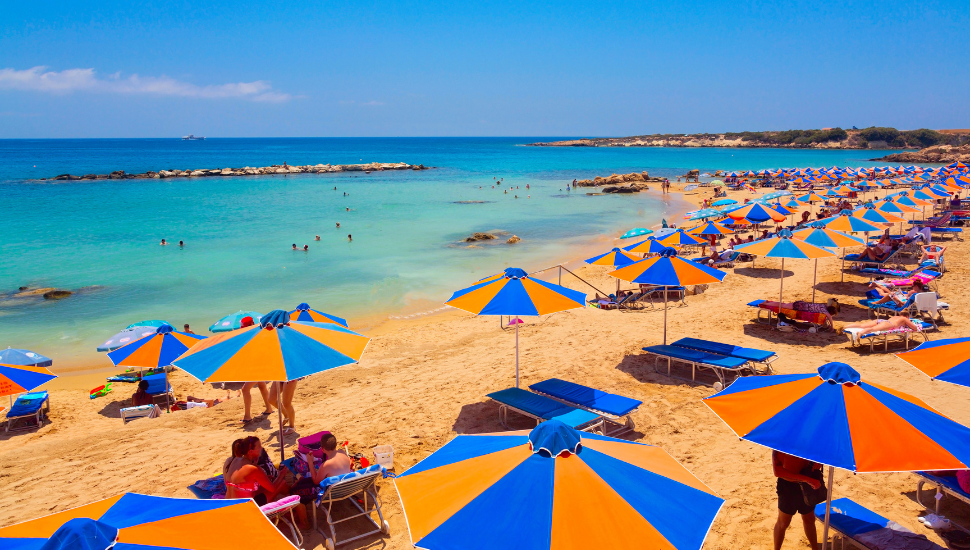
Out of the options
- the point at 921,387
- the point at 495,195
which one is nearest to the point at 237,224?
the point at 495,195

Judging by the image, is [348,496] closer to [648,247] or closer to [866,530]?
[866,530]

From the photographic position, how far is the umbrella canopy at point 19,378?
846cm

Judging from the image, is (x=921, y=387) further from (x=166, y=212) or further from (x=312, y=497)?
(x=166, y=212)

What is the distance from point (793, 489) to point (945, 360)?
1992 mm

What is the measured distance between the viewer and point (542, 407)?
7.15 metres

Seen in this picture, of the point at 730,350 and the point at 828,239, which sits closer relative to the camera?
the point at 730,350

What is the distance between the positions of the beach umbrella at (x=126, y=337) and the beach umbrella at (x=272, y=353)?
6.23 metres

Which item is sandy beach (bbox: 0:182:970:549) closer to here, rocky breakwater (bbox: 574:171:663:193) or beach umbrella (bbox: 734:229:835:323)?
beach umbrella (bbox: 734:229:835:323)

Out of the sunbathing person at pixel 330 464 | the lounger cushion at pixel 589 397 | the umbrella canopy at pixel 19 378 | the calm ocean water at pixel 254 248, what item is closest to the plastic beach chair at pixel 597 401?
the lounger cushion at pixel 589 397

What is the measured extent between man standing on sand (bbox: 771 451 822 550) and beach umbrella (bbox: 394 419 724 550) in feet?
4.41

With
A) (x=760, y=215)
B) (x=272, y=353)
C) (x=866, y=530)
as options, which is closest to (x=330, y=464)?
(x=272, y=353)

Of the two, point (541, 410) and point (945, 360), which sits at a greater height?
point (945, 360)

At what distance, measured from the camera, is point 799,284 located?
581 inches

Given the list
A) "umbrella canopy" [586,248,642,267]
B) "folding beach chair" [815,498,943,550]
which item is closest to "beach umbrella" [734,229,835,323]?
"umbrella canopy" [586,248,642,267]
